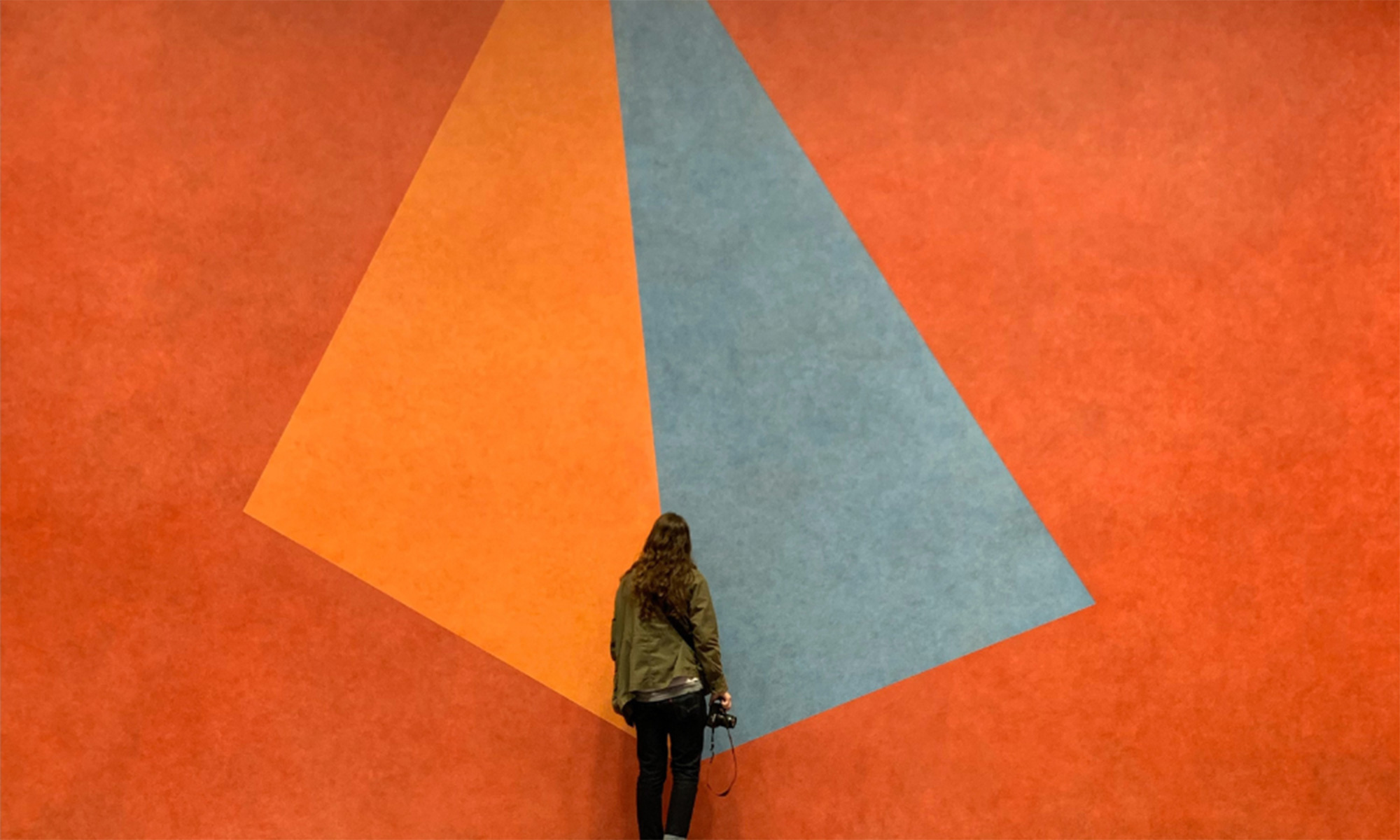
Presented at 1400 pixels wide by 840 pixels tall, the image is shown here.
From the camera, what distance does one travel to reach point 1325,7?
508cm

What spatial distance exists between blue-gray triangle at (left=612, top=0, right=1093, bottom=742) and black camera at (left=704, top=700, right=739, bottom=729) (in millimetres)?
444

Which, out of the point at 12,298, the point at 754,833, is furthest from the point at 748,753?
the point at 12,298

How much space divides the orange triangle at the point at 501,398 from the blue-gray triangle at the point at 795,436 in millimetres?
201

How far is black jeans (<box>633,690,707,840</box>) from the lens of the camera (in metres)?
4.21

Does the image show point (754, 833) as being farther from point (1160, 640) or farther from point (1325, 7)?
point (1325, 7)

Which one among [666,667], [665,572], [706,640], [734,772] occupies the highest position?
[665,572]

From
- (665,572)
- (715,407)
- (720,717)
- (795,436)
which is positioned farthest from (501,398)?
(720,717)

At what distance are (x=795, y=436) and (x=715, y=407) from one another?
39 centimetres

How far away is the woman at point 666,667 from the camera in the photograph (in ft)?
13.6

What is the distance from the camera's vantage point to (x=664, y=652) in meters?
4.15

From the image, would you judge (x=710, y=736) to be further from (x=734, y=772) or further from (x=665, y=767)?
(x=665, y=767)

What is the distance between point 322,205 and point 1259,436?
4.49 meters

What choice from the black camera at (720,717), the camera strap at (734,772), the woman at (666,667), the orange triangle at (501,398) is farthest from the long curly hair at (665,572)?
the camera strap at (734,772)

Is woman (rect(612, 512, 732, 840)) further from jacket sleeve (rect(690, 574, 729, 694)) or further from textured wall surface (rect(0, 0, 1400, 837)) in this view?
textured wall surface (rect(0, 0, 1400, 837))
